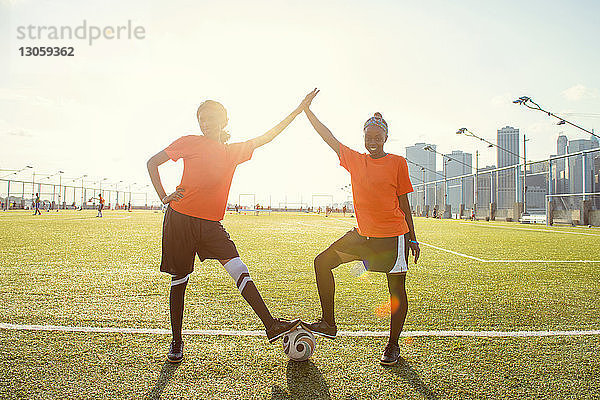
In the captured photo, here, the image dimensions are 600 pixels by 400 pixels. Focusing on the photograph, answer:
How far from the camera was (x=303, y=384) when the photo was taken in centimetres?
316

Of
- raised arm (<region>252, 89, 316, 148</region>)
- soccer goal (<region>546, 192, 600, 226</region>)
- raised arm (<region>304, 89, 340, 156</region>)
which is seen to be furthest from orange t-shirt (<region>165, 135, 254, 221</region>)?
soccer goal (<region>546, 192, 600, 226</region>)

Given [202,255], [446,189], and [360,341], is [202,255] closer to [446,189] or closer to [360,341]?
[360,341]

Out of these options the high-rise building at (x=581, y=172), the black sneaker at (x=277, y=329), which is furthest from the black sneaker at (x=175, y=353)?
the high-rise building at (x=581, y=172)

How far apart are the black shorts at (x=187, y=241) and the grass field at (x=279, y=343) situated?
78 centimetres

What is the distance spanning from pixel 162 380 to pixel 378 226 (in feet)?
6.86

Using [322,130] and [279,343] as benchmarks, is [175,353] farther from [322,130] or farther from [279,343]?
[322,130]

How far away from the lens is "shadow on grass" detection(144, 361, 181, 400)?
9.66 ft

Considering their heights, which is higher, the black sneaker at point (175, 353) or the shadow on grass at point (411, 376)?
the black sneaker at point (175, 353)

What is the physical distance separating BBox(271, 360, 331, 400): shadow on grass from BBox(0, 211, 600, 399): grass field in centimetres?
1

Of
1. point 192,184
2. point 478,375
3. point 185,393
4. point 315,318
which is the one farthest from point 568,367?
Answer: point 192,184

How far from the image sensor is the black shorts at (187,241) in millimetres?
3740

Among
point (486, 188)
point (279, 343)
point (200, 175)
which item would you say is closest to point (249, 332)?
point (279, 343)

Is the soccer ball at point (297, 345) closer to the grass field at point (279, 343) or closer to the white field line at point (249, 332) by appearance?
the grass field at point (279, 343)

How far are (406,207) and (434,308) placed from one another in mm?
2200
